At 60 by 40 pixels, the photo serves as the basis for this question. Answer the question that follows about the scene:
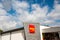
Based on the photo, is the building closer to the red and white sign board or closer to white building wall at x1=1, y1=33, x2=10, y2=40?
white building wall at x1=1, y1=33, x2=10, y2=40

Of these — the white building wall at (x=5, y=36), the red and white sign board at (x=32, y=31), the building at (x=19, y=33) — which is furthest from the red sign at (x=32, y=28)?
the white building wall at (x=5, y=36)

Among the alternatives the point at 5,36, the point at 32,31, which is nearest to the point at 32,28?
the point at 32,31

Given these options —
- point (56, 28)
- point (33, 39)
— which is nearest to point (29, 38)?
point (33, 39)

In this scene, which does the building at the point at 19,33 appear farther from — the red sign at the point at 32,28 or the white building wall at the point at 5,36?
the red sign at the point at 32,28

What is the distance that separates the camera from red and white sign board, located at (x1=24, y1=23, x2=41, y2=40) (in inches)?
1293

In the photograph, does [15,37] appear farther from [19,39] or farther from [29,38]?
[29,38]

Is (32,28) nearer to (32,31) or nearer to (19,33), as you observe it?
(32,31)

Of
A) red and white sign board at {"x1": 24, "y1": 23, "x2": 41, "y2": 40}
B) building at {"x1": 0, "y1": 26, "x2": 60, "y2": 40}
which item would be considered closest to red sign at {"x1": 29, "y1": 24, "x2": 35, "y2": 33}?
red and white sign board at {"x1": 24, "y1": 23, "x2": 41, "y2": 40}

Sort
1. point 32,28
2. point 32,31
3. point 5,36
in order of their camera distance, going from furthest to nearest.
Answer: point 5,36 → point 32,28 → point 32,31

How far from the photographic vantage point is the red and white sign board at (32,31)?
32.8 meters

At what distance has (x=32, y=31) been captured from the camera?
3312cm

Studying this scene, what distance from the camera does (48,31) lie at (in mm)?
35125

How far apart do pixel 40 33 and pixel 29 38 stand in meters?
2.54

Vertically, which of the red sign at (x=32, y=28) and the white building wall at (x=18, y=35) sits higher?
the red sign at (x=32, y=28)
